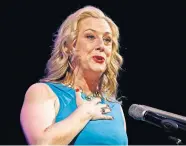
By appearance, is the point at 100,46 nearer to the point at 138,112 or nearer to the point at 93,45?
the point at 93,45

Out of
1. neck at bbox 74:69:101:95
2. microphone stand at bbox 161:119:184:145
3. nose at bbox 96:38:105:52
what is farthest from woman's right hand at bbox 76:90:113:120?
microphone stand at bbox 161:119:184:145

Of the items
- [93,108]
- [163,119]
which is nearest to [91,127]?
[93,108]

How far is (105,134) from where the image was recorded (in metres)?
1.56

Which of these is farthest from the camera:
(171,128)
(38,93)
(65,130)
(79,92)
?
(79,92)

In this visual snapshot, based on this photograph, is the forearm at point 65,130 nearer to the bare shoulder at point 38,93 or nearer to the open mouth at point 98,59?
the bare shoulder at point 38,93

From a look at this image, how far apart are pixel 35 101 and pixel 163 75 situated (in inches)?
57.9

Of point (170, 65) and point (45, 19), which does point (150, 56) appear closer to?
point (170, 65)

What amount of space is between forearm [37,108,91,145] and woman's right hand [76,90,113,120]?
46mm

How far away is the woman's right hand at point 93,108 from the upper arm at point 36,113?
0.12 m

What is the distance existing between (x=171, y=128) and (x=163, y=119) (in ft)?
0.18

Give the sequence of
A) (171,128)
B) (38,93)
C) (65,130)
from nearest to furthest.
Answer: (171,128) < (65,130) < (38,93)

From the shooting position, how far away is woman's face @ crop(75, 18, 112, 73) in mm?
1741

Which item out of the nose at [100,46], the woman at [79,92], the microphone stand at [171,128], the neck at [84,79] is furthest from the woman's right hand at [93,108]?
the microphone stand at [171,128]

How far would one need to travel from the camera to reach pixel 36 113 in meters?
1.48
